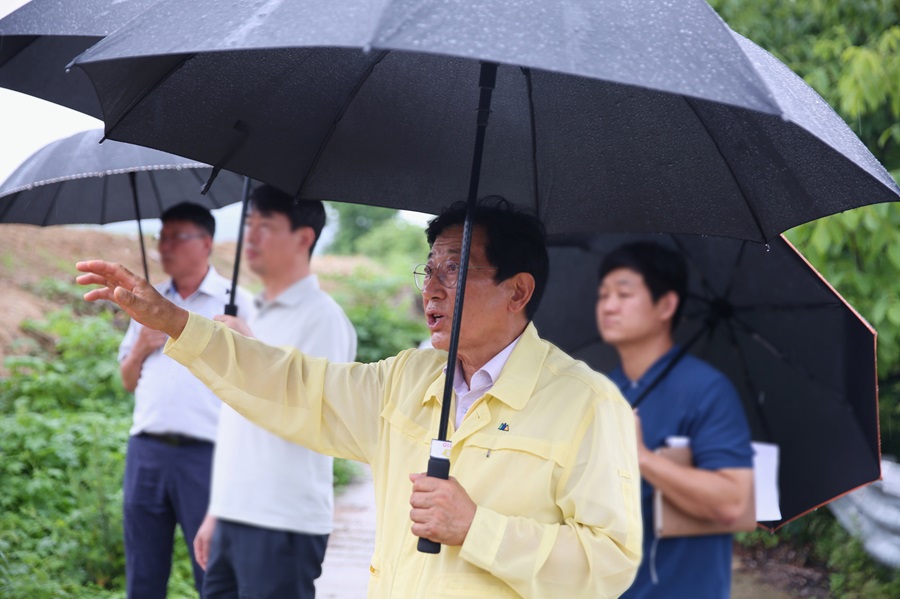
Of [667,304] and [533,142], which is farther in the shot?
[667,304]

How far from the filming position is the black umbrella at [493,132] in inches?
101

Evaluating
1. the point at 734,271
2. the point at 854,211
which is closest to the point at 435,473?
the point at 734,271

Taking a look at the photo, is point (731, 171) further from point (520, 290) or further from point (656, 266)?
point (656, 266)

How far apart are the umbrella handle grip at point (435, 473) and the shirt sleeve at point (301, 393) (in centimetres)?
51

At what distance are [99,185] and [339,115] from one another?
228cm

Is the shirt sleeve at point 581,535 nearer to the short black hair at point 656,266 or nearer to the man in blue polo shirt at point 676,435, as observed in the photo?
the man in blue polo shirt at point 676,435

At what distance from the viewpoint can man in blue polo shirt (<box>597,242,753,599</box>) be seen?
3.88m

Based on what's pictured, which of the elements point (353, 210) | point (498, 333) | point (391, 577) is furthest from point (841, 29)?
point (353, 210)

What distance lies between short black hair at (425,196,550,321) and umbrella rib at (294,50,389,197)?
46 centimetres

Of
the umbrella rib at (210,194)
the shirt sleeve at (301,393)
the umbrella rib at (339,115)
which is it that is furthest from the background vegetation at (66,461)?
the umbrella rib at (339,115)

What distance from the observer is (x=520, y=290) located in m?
2.91

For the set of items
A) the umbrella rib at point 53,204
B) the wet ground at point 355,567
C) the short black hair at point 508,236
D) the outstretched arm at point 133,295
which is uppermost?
the umbrella rib at point 53,204

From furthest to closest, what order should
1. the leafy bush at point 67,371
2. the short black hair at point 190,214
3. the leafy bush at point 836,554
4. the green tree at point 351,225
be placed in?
the green tree at point 351,225 < the leafy bush at point 67,371 < the leafy bush at point 836,554 < the short black hair at point 190,214

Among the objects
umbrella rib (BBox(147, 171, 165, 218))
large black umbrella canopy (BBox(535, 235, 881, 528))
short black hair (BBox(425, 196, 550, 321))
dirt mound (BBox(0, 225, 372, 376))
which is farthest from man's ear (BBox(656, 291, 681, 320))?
dirt mound (BBox(0, 225, 372, 376))
